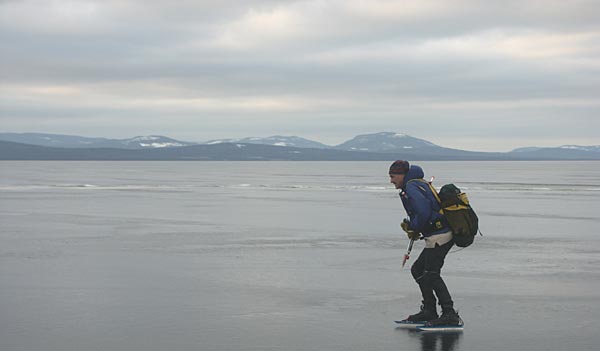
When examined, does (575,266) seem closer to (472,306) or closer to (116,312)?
(472,306)

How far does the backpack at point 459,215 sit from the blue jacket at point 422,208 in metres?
0.10

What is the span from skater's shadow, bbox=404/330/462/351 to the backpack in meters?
0.87

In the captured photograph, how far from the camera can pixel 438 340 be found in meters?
7.77

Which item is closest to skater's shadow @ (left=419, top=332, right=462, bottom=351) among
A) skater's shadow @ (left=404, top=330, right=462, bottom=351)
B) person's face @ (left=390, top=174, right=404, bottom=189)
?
skater's shadow @ (left=404, top=330, right=462, bottom=351)

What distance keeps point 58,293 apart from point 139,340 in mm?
2905

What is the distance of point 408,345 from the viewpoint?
24.6 ft

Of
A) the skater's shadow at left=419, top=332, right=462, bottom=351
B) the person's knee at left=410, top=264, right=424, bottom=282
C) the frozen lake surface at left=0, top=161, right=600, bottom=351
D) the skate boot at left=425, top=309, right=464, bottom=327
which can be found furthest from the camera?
the person's knee at left=410, top=264, right=424, bottom=282

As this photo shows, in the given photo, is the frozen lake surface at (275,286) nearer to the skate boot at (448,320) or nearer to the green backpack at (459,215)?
the skate boot at (448,320)

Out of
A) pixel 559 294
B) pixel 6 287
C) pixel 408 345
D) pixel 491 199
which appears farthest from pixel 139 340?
pixel 491 199

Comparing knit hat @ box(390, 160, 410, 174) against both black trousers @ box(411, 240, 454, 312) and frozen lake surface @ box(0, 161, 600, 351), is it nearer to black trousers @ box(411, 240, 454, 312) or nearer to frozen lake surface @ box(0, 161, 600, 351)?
black trousers @ box(411, 240, 454, 312)

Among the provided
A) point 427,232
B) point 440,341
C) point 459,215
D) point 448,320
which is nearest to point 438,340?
point 440,341

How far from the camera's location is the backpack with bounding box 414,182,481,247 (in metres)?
8.02

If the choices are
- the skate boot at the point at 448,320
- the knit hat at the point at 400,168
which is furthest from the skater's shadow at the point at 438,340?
the knit hat at the point at 400,168

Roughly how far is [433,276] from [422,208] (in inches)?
29.2
